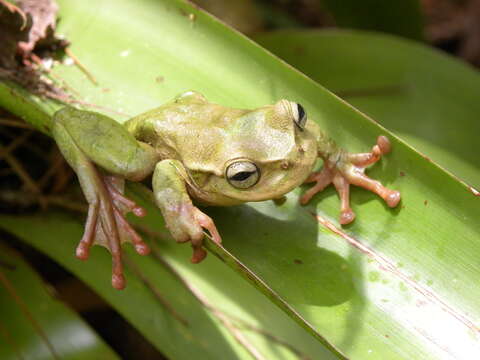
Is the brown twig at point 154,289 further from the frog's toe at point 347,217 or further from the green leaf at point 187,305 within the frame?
the frog's toe at point 347,217

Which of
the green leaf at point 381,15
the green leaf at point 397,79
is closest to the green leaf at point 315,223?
the green leaf at point 397,79

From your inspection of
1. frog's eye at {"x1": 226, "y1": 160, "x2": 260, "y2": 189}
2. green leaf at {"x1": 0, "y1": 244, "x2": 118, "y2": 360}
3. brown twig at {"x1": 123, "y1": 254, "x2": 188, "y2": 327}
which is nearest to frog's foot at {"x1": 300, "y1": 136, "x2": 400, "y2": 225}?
frog's eye at {"x1": 226, "y1": 160, "x2": 260, "y2": 189}

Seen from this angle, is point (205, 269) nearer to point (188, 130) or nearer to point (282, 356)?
point (282, 356)

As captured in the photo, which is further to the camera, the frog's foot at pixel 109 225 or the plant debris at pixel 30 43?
the plant debris at pixel 30 43

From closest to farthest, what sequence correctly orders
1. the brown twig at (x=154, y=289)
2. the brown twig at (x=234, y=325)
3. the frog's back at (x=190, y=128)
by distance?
1. the frog's back at (x=190, y=128)
2. the brown twig at (x=234, y=325)
3. the brown twig at (x=154, y=289)

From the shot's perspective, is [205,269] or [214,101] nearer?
[214,101]

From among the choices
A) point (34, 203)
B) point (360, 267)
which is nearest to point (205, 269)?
point (360, 267)

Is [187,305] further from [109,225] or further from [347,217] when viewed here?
[347,217]
